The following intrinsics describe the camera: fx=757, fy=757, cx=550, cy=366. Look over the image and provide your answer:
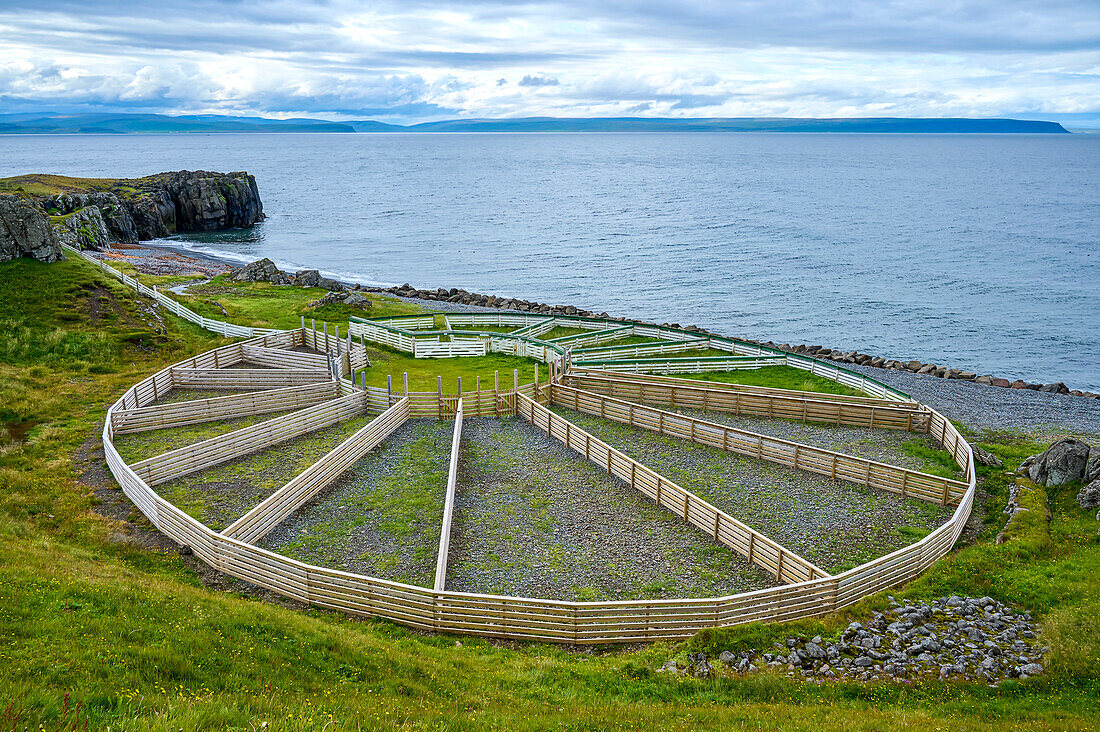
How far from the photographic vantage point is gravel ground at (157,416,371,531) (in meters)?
25.3

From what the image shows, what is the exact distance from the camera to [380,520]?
24938 mm

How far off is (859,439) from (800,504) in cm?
839

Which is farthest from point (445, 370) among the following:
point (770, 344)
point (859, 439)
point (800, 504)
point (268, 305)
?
point (770, 344)

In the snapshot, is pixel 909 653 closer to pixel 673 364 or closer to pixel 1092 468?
pixel 1092 468

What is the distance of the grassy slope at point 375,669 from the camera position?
1221 cm

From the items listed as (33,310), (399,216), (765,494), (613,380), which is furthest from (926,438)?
(399,216)

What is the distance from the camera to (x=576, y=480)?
2855cm

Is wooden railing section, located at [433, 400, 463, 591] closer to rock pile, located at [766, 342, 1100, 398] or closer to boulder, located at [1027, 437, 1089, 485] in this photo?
boulder, located at [1027, 437, 1089, 485]

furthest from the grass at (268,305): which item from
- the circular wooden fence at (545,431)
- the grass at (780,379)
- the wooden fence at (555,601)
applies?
the wooden fence at (555,601)

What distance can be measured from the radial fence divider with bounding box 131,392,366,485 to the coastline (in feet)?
104

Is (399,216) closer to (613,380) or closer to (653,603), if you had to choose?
(613,380)

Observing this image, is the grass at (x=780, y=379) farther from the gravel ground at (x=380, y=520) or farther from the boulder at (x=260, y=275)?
the boulder at (x=260, y=275)

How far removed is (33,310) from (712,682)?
4506 centimetres


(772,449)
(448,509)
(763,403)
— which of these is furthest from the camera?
(763,403)
